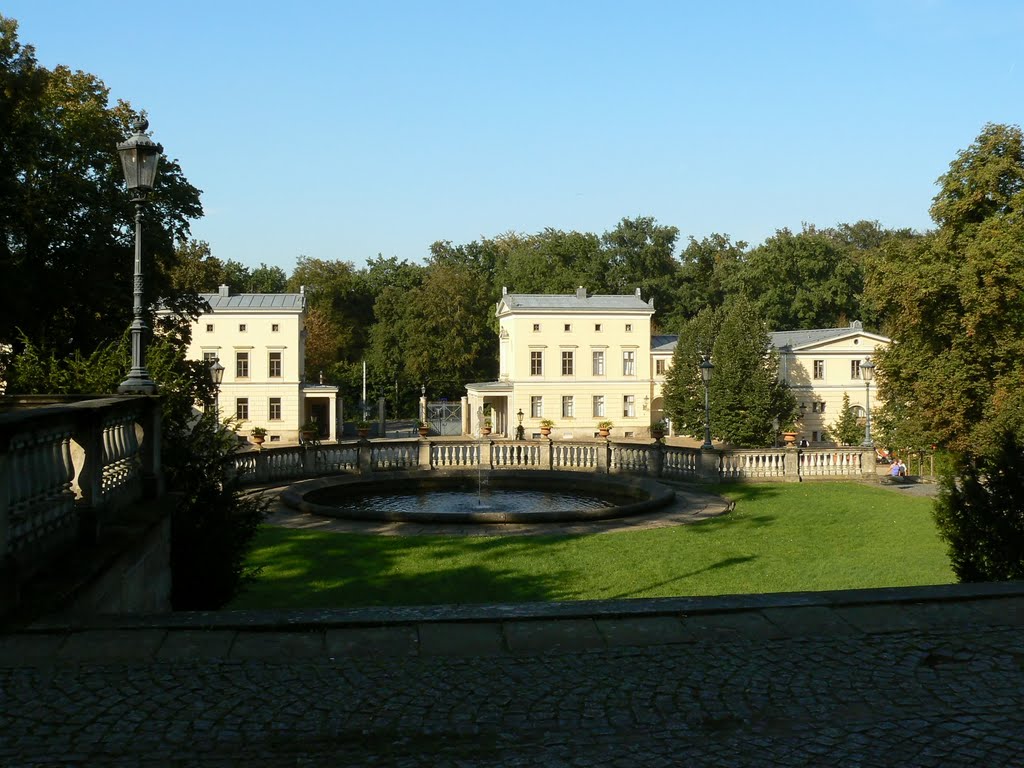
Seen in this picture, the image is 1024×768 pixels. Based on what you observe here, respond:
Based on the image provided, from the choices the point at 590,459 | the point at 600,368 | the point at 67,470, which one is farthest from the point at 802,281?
the point at 67,470

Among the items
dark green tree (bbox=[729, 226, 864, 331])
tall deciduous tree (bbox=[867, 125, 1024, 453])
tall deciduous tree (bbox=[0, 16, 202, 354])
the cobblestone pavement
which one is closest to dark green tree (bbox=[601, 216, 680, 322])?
dark green tree (bbox=[729, 226, 864, 331])

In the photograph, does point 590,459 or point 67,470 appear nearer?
point 67,470

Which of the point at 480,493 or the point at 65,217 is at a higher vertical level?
the point at 65,217

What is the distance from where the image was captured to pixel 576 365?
59344 mm

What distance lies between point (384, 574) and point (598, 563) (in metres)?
3.02

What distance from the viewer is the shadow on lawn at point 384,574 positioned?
11.1 m

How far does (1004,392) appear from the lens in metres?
27.5

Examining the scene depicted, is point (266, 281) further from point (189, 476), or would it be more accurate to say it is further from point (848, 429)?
point (189, 476)

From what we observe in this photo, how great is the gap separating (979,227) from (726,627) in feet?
91.4

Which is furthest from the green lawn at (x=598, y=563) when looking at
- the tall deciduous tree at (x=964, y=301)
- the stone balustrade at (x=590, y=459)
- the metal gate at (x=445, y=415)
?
the metal gate at (x=445, y=415)

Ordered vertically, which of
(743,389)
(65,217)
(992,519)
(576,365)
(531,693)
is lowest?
(531,693)

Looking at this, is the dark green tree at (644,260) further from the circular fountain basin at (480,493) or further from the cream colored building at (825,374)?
the circular fountain basin at (480,493)

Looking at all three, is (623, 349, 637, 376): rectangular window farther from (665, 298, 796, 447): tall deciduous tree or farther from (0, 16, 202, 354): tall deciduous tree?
(0, 16, 202, 354): tall deciduous tree

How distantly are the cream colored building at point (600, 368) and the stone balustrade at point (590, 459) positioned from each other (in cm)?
3196
